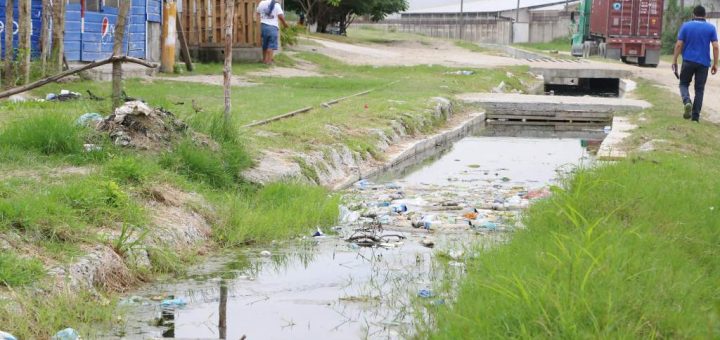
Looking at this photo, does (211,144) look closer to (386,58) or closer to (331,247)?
(331,247)

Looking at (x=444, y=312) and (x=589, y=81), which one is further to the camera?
(x=589, y=81)

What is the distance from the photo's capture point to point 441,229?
9.87 metres

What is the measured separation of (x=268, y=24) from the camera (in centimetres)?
2619

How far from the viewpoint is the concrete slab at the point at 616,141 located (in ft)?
41.9

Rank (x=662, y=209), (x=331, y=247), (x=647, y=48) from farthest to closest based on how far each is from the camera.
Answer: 1. (x=647, y=48)
2. (x=331, y=247)
3. (x=662, y=209)

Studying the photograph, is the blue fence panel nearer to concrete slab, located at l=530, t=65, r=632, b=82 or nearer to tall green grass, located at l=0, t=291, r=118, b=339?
concrete slab, located at l=530, t=65, r=632, b=82

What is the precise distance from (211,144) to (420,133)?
23.3 feet

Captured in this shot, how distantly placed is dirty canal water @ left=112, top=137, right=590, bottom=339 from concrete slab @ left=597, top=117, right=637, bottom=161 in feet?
3.18

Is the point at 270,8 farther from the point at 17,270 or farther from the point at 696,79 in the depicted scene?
the point at 17,270

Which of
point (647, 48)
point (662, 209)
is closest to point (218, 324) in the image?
point (662, 209)

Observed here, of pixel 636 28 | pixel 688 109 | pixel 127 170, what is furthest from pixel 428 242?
pixel 636 28

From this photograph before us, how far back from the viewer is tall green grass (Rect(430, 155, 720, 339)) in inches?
203

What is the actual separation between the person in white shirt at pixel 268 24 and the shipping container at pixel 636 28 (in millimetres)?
16400

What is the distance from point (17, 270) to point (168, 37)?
55.0 ft
